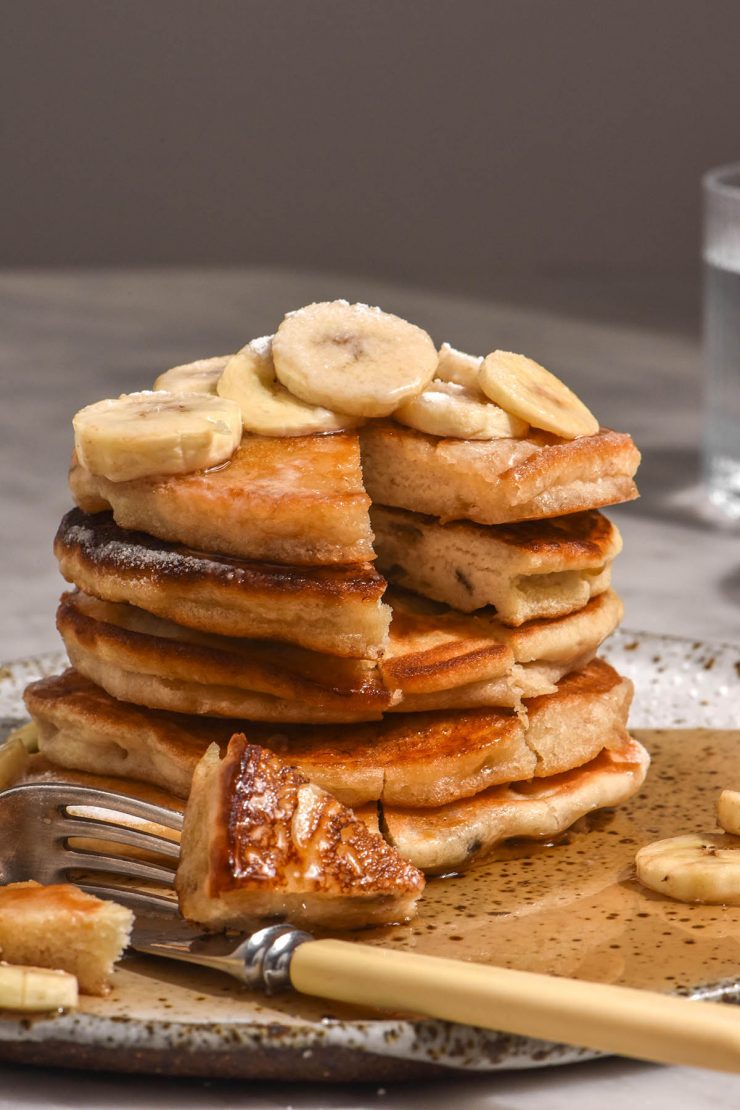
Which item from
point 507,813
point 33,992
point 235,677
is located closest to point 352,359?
point 235,677

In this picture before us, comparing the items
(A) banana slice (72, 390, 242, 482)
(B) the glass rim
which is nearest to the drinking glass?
(B) the glass rim

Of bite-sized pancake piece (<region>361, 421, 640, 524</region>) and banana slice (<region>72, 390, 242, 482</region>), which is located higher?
banana slice (<region>72, 390, 242, 482</region>)

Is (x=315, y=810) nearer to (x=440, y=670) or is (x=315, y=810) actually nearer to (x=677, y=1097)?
(x=440, y=670)

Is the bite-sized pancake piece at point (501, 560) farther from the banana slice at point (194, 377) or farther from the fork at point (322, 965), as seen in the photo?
the fork at point (322, 965)

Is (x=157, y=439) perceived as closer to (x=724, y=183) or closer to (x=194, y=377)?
(x=194, y=377)

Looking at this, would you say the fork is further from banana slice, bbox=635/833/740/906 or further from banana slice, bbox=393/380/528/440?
banana slice, bbox=393/380/528/440

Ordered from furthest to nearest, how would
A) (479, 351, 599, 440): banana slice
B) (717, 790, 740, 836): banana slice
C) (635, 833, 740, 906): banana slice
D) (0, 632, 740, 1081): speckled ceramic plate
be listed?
(479, 351, 599, 440): banana slice, (717, 790, 740, 836): banana slice, (635, 833, 740, 906): banana slice, (0, 632, 740, 1081): speckled ceramic plate

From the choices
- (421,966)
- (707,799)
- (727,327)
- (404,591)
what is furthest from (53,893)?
(727,327)
